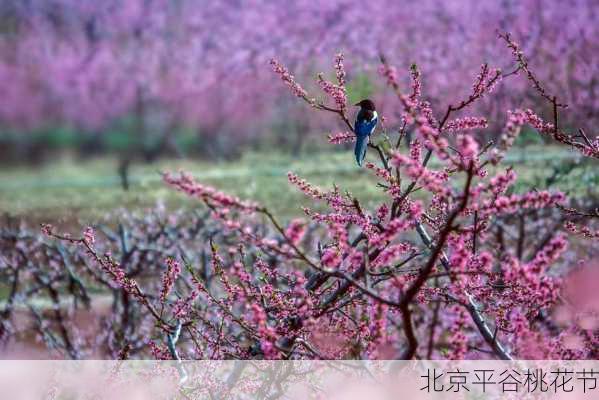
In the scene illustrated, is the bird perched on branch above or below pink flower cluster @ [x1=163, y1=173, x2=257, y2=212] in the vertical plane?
above

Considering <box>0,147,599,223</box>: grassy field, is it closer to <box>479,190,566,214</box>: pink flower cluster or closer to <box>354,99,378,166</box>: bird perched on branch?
<box>354,99,378,166</box>: bird perched on branch

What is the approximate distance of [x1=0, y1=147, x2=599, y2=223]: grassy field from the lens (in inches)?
134

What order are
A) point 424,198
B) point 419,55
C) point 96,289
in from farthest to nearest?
point 419,55 < point 424,198 < point 96,289

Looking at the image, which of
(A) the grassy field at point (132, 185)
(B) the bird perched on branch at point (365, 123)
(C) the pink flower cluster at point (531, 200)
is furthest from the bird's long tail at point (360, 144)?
(A) the grassy field at point (132, 185)

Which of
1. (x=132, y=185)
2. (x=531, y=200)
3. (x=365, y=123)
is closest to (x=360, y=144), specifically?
(x=365, y=123)

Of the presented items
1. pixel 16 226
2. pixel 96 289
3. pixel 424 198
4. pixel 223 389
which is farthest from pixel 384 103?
pixel 223 389

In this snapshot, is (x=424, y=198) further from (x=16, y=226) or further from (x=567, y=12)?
(x=16, y=226)

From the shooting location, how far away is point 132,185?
348cm

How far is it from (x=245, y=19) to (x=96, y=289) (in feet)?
6.15

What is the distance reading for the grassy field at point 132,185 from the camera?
11.2 ft

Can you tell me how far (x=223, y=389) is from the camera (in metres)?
1.12

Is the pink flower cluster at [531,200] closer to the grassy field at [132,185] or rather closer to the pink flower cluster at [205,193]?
the pink flower cluster at [205,193]

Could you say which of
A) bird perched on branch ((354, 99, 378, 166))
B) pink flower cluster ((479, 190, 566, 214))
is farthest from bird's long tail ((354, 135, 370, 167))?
pink flower cluster ((479, 190, 566, 214))

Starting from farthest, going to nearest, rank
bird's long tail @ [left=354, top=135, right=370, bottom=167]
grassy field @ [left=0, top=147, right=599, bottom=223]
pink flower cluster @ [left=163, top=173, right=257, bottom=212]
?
1. grassy field @ [left=0, top=147, right=599, bottom=223]
2. bird's long tail @ [left=354, top=135, right=370, bottom=167]
3. pink flower cluster @ [left=163, top=173, right=257, bottom=212]
